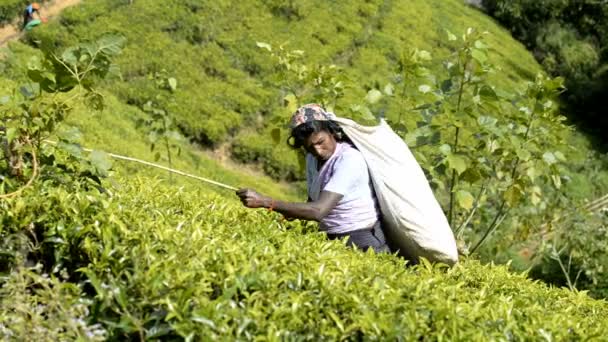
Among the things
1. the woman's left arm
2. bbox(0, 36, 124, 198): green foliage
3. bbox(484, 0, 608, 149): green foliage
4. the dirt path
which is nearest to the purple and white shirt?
the woman's left arm

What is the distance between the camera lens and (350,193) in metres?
4.75

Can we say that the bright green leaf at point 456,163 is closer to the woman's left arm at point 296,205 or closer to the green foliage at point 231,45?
the woman's left arm at point 296,205

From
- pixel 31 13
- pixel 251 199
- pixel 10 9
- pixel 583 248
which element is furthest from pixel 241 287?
pixel 10 9

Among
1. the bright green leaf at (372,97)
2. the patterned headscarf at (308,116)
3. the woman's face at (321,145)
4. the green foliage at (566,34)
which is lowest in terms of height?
the green foliage at (566,34)

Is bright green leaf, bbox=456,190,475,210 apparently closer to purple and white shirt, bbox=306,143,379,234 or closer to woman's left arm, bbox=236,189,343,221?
purple and white shirt, bbox=306,143,379,234

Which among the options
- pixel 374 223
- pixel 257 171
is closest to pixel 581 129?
pixel 257 171

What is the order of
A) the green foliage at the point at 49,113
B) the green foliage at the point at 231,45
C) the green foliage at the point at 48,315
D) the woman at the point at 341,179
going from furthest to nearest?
the green foliage at the point at 231,45 < the woman at the point at 341,179 < the green foliage at the point at 49,113 < the green foliage at the point at 48,315

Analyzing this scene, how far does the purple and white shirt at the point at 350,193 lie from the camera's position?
470cm

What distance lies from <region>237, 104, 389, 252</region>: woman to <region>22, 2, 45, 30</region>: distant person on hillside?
39.4 feet

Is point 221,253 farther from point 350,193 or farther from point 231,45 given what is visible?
point 231,45

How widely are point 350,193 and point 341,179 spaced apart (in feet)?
0.42

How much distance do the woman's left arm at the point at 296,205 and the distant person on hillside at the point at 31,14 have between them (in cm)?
1226

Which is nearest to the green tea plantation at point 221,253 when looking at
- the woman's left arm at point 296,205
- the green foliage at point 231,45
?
the woman's left arm at point 296,205

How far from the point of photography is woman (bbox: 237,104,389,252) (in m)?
4.70
